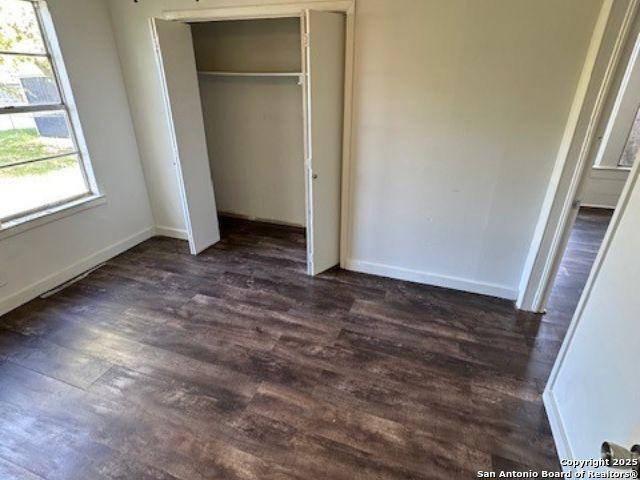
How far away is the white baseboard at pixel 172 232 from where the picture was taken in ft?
12.8

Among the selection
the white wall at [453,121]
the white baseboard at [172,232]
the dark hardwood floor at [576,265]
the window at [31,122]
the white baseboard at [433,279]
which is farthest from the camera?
the white baseboard at [172,232]

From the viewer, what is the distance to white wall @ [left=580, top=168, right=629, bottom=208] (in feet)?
15.5

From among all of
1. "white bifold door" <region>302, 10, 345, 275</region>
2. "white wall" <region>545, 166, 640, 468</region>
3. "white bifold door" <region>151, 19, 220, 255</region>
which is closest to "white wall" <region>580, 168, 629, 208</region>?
"white bifold door" <region>302, 10, 345, 275</region>

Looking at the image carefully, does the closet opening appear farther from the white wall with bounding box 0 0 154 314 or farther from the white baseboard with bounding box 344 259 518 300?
the white baseboard with bounding box 344 259 518 300

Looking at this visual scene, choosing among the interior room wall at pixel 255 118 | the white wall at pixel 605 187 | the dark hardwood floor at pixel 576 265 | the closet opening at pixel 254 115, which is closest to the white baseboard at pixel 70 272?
the closet opening at pixel 254 115

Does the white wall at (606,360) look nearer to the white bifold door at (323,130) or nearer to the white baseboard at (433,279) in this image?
the white baseboard at (433,279)

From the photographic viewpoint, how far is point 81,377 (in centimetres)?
214

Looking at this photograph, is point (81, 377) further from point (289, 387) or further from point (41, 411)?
point (289, 387)

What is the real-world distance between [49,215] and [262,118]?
220 cm

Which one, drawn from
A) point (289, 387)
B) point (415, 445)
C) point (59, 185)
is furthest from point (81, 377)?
point (415, 445)

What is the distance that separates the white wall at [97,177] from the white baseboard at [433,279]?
2381mm

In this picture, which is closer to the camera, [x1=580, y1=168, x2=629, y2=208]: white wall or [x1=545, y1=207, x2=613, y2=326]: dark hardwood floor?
[x1=545, y1=207, x2=613, y2=326]: dark hardwood floor

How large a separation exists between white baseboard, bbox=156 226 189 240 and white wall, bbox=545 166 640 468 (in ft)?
11.6

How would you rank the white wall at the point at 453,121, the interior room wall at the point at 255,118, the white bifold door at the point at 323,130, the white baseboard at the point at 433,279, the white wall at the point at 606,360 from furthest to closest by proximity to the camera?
the interior room wall at the point at 255,118, the white baseboard at the point at 433,279, the white bifold door at the point at 323,130, the white wall at the point at 453,121, the white wall at the point at 606,360
